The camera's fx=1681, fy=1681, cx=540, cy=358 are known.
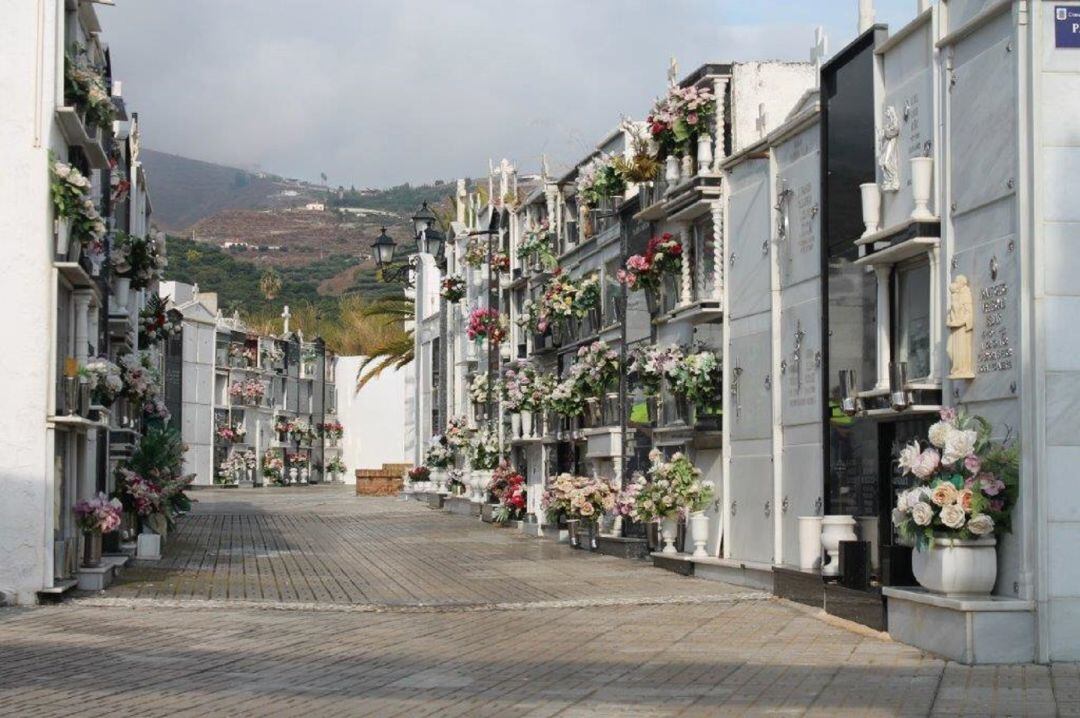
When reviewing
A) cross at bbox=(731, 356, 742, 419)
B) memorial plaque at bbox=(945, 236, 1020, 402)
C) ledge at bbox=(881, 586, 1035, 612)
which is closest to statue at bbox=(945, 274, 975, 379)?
memorial plaque at bbox=(945, 236, 1020, 402)

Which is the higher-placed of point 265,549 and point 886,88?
point 886,88

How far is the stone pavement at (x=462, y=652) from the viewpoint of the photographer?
1294 cm

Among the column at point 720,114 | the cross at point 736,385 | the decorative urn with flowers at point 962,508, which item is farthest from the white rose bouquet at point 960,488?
the column at point 720,114

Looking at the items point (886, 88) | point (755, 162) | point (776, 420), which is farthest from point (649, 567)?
point (886, 88)

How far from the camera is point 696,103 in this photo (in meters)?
26.5

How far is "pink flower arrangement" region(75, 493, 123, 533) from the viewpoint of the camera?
75.2 ft

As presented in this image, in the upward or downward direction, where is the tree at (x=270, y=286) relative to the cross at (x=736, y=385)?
upward

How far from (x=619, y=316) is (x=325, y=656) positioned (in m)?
18.4

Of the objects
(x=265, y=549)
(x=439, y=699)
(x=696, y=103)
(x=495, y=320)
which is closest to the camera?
(x=439, y=699)

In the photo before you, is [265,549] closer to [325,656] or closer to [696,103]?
[696,103]

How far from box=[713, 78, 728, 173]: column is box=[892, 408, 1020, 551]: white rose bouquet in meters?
11.1

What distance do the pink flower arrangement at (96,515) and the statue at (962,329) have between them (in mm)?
12006

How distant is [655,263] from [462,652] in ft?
43.6

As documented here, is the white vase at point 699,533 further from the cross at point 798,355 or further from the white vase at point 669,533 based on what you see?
the cross at point 798,355
